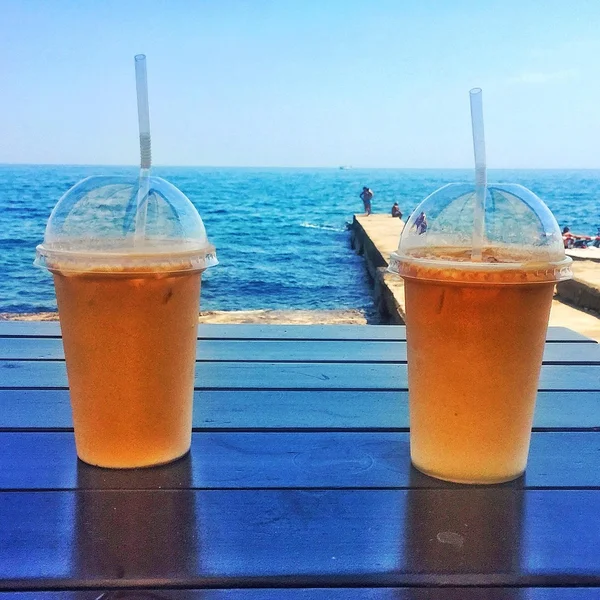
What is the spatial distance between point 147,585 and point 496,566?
0.26 meters

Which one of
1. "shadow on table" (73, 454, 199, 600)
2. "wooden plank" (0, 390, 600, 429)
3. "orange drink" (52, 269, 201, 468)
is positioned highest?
"orange drink" (52, 269, 201, 468)

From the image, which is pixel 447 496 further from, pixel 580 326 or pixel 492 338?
pixel 580 326

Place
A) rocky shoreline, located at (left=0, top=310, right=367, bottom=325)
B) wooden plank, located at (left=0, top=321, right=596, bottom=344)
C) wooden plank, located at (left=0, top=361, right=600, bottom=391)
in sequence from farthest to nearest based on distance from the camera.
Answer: rocky shoreline, located at (left=0, top=310, right=367, bottom=325)
wooden plank, located at (left=0, top=321, right=596, bottom=344)
wooden plank, located at (left=0, top=361, right=600, bottom=391)

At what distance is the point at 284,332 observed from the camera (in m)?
1.39

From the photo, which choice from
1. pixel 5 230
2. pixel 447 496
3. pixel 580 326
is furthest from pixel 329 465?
pixel 5 230

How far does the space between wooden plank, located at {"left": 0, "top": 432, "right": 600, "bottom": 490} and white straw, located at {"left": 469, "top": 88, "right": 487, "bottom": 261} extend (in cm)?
24

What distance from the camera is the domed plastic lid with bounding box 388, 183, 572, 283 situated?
657mm

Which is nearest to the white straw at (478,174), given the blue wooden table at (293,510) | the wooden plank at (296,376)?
the blue wooden table at (293,510)

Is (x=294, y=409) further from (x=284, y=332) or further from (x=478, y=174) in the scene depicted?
(x=284, y=332)

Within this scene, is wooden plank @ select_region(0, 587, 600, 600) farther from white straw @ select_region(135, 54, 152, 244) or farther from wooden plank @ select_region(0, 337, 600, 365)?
wooden plank @ select_region(0, 337, 600, 365)

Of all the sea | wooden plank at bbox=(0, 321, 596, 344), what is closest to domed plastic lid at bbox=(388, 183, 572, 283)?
the sea

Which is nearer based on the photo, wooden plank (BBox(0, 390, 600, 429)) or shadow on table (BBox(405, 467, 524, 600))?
shadow on table (BBox(405, 467, 524, 600))

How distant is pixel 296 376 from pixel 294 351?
170 mm

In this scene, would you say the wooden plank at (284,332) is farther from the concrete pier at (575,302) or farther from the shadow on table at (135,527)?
the concrete pier at (575,302)
